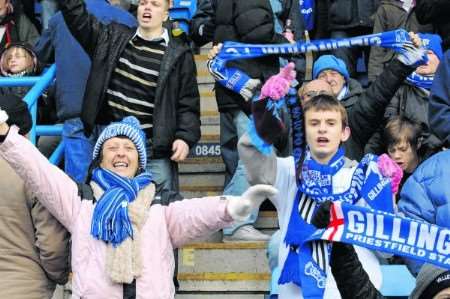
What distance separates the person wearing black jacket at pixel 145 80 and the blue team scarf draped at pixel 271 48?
30 cm

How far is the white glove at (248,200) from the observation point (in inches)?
200

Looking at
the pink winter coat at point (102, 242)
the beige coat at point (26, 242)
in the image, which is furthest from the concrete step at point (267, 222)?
the beige coat at point (26, 242)

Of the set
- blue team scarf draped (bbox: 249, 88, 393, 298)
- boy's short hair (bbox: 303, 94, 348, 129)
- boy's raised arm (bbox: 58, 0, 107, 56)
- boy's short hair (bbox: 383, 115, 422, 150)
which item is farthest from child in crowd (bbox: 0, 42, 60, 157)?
blue team scarf draped (bbox: 249, 88, 393, 298)

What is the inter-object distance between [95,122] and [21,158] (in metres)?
1.97

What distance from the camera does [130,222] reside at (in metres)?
5.76

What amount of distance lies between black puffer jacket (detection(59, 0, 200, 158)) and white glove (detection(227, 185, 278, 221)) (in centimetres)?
179

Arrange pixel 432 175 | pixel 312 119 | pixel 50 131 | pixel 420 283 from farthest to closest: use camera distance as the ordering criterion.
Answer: pixel 50 131
pixel 432 175
pixel 312 119
pixel 420 283

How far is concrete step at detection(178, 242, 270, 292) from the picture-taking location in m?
7.21

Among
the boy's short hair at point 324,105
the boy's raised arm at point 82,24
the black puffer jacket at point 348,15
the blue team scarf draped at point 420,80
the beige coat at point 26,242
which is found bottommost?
the beige coat at point 26,242

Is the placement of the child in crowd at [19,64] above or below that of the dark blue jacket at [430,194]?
above

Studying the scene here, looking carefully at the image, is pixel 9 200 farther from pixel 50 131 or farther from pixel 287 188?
pixel 50 131

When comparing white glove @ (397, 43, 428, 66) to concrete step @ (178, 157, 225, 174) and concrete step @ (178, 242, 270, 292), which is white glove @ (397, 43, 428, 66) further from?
concrete step @ (178, 157, 225, 174)

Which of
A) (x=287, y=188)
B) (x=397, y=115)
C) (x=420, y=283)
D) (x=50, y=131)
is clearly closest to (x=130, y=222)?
(x=287, y=188)

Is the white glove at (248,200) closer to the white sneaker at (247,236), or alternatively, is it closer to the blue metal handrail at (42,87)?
the white sneaker at (247,236)
